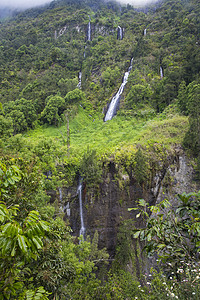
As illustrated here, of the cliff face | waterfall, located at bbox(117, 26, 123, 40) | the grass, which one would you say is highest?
waterfall, located at bbox(117, 26, 123, 40)

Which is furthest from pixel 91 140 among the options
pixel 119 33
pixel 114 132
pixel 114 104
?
pixel 119 33

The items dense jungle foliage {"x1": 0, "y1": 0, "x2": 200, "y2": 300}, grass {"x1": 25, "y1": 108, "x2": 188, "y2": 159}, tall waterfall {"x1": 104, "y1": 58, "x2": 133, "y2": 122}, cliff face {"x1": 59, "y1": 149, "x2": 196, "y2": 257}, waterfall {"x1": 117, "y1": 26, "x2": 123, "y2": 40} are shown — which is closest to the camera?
dense jungle foliage {"x1": 0, "y1": 0, "x2": 200, "y2": 300}

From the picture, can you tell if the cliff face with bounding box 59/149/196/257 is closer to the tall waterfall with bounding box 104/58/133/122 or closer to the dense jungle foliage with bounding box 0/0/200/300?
the dense jungle foliage with bounding box 0/0/200/300

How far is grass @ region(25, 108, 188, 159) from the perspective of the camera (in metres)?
17.9

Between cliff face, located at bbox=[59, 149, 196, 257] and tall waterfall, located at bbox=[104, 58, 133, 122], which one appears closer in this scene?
cliff face, located at bbox=[59, 149, 196, 257]

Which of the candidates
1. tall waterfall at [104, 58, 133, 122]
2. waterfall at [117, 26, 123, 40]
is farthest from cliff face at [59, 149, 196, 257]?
waterfall at [117, 26, 123, 40]

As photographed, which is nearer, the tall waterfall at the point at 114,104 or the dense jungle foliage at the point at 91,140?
the dense jungle foliage at the point at 91,140

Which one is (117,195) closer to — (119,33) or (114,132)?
(114,132)

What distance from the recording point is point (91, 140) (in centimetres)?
2112

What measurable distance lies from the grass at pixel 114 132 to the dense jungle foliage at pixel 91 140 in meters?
0.14

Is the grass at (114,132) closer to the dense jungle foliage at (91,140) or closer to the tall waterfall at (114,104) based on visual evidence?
the dense jungle foliage at (91,140)

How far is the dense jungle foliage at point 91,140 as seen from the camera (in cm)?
314

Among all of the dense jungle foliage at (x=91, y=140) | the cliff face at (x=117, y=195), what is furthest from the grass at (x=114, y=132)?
the cliff face at (x=117, y=195)

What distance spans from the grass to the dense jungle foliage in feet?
0.45
